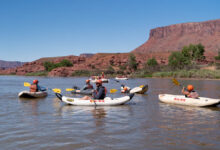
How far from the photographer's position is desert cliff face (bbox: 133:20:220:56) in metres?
167

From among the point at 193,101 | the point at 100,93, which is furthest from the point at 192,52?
the point at 100,93

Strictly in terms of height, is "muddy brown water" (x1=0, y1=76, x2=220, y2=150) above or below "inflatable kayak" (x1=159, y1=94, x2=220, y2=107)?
below

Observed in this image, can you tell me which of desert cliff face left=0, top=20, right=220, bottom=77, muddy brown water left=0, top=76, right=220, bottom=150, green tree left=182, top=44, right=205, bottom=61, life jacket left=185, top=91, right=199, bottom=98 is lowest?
muddy brown water left=0, top=76, right=220, bottom=150

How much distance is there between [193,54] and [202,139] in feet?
218

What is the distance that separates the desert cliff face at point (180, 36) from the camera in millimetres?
167125

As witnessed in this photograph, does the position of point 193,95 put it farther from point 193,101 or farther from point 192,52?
point 192,52

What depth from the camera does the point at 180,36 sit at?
18338 centimetres

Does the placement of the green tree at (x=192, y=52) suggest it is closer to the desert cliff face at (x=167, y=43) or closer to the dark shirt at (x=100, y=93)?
the desert cliff face at (x=167, y=43)

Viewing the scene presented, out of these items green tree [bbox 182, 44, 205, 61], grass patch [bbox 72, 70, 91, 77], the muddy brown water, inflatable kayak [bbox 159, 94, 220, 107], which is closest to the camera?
the muddy brown water

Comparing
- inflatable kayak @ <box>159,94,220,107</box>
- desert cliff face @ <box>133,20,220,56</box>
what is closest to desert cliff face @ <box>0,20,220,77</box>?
desert cliff face @ <box>133,20,220,56</box>

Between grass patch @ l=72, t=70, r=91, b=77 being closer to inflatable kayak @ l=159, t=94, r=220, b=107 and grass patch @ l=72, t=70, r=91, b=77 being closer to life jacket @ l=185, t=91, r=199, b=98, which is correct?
inflatable kayak @ l=159, t=94, r=220, b=107

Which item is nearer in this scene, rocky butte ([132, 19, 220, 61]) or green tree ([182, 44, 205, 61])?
green tree ([182, 44, 205, 61])

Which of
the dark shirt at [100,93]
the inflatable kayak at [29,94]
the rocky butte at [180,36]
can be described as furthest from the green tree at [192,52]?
the rocky butte at [180,36]

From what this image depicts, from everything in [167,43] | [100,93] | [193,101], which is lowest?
[193,101]
